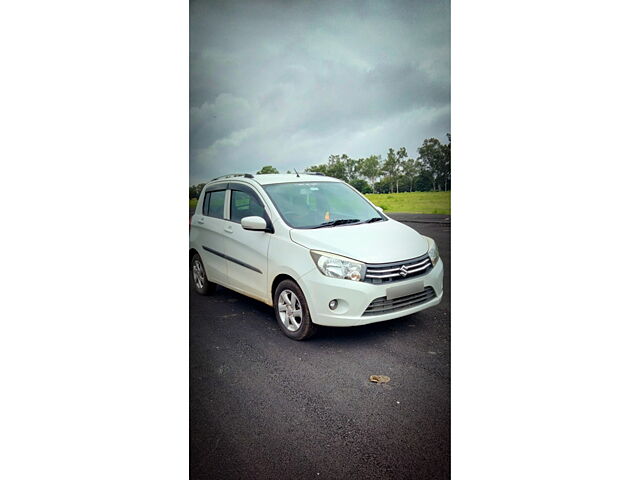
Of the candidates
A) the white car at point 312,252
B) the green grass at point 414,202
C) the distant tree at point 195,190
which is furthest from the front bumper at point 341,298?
the distant tree at point 195,190

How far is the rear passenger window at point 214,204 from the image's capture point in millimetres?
1969

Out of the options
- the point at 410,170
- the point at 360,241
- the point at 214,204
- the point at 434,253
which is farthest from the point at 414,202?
the point at 214,204

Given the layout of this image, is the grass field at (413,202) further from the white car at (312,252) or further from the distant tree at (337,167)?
the distant tree at (337,167)

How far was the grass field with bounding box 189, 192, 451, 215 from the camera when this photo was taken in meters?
2.00

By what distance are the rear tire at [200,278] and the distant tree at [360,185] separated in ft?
2.53

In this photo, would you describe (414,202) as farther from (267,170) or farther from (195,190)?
(195,190)

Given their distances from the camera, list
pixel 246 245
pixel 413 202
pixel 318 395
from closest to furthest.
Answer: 1. pixel 318 395
2. pixel 246 245
3. pixel 413 202

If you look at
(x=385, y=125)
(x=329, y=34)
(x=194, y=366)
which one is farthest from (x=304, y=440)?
(x=329, y=34)

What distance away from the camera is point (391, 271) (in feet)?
6.12

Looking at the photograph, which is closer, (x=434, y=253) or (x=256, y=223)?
(x=256, y=223)

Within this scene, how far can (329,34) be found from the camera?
2051 millimetres

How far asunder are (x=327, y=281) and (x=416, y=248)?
424 mm

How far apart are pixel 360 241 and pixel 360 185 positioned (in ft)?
0.90

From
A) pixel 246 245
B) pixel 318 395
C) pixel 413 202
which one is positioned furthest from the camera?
pixel 413 202
